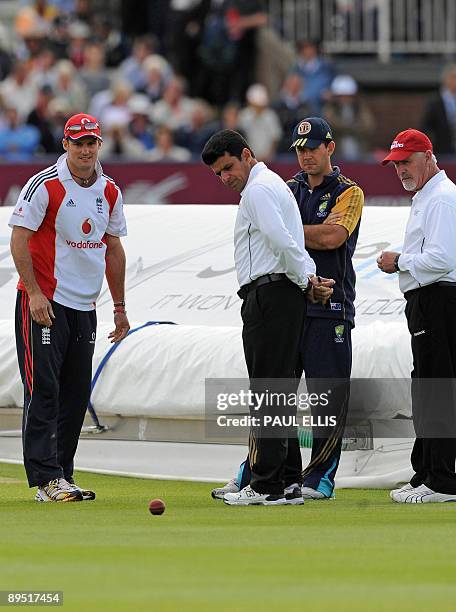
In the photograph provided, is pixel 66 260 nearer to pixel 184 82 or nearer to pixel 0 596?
pixel 0 596

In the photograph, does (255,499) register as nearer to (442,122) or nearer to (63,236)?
(63,236)

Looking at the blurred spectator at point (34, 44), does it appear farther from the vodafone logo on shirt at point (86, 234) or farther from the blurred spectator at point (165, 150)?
the vodafone logo on shirt at point (86, 234)

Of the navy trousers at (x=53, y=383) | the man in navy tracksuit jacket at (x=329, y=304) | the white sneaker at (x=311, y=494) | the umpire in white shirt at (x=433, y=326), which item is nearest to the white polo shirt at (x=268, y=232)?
the man in navy tracksuit jacket at (x=329, y=304)

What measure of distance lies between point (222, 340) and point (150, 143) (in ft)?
35.1

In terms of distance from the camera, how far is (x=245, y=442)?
934cm

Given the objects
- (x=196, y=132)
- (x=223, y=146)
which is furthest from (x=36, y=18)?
(x=223, y=146)

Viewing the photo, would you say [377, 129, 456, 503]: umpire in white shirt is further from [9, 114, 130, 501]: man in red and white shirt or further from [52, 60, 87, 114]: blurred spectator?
[52, 60, 87, 114]: blurred spectator

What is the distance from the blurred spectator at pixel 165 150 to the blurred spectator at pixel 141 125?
0.34 meters

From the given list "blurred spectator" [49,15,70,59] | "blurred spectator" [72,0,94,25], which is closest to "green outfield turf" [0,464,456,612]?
"blurred spectator" [49,15,70,59]

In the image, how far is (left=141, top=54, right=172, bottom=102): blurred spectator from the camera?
69.8 feet

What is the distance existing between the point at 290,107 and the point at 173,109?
156 centimetres

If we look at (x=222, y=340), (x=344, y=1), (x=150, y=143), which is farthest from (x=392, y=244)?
(x=344, y=1)

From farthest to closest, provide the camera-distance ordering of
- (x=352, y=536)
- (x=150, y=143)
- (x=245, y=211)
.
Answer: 1. (x=150, y=143)
2. (x=245, y=211)
3. (x=352, y=536)

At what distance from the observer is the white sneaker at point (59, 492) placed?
26.6ft
